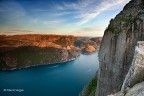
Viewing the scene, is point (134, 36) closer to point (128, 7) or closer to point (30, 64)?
point (128, 7)

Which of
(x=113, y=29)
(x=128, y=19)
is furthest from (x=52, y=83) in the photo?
(x=128, y=19)

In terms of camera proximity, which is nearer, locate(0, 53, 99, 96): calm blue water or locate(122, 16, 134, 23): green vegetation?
locate(122, 16, 134, 23): green vegetation

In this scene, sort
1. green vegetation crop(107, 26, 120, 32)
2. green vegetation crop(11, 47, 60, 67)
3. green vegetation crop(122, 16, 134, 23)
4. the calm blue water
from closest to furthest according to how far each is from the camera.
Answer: green vegetation crop(122, 16, 134, 23) < green vegetation crop(107, 26, 120, 32) < the calm blue water < green vegetation crop(11, 47, 60, 67)

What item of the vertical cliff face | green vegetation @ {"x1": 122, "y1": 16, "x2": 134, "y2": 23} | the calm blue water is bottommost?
the calm blue water

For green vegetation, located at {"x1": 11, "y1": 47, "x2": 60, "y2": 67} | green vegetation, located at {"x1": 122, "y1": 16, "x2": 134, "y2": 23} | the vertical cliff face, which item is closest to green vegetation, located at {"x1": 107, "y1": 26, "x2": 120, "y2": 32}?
the vertical cliff face

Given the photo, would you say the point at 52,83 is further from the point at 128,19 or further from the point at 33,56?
the point at 33,56

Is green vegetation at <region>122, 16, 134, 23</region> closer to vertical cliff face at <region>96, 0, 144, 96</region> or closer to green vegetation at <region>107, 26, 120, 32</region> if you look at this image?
vertical cliff face at <region>96, 0, 144, 96</region>

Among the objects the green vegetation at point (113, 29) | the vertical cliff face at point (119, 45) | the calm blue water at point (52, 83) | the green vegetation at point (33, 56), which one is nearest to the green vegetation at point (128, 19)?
the vertical cliff face at point (119, 45)

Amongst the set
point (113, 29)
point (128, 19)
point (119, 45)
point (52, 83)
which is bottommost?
point (52, 83)

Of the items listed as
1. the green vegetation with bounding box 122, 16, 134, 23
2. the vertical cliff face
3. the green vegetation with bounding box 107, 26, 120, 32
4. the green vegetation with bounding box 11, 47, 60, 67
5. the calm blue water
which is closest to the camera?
the vertical cliff face
